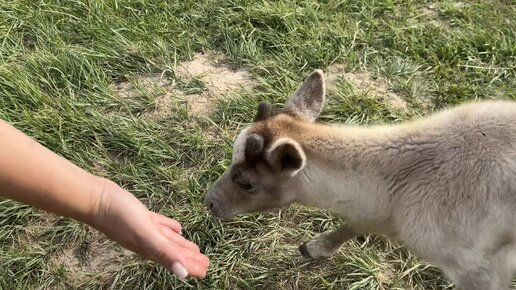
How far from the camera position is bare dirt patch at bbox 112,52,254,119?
580cm

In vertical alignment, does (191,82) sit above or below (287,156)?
below

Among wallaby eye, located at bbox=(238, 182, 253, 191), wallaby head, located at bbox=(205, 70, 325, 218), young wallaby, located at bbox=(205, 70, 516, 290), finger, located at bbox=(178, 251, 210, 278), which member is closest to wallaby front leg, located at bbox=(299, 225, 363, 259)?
young wallaby, located at bbox=(205, 70, 516, 290)

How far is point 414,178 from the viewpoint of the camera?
378 cm

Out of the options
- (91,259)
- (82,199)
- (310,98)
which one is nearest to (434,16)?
(310,98)

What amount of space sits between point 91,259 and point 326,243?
177cm

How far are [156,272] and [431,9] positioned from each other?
155 inches

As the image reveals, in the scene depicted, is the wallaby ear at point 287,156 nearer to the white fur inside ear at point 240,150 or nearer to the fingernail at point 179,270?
the white fur inside ear at point 240,150

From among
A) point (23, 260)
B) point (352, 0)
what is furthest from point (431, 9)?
point (23, 260)

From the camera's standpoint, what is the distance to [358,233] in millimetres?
4457

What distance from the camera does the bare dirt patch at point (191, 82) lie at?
5797 millimetres

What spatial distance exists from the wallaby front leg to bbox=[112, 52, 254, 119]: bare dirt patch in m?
1.73

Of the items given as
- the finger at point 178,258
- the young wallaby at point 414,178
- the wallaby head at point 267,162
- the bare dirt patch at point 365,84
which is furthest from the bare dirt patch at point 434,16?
the finger at point 178,258

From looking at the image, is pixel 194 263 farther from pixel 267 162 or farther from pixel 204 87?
pixel 204 87

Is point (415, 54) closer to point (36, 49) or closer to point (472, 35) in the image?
point (472, 35)
